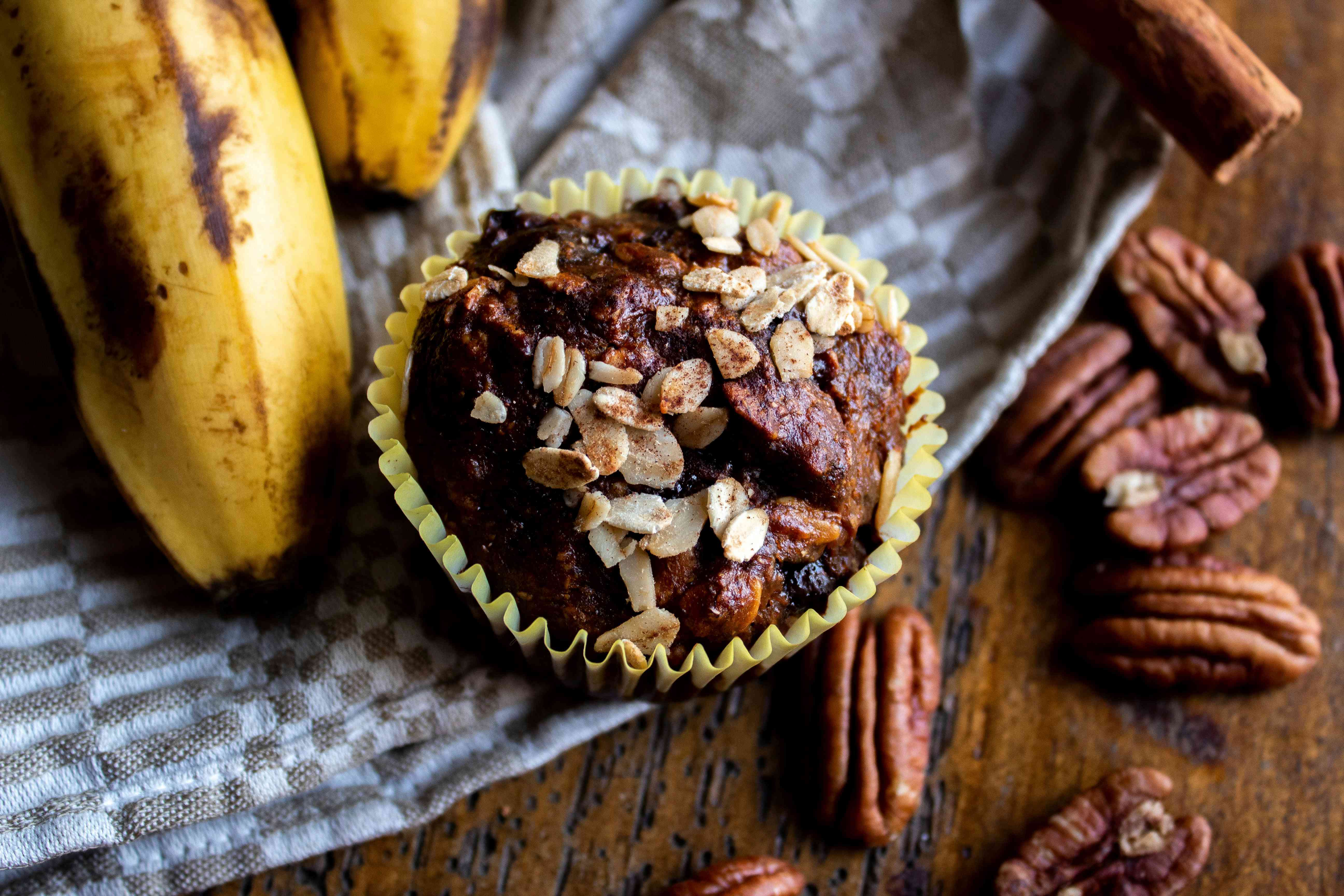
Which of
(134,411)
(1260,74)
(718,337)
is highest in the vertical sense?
(1260,74)

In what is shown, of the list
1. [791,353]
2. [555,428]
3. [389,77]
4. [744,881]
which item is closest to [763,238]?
[791,353]

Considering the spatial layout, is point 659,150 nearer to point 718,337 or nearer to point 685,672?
point 718,337

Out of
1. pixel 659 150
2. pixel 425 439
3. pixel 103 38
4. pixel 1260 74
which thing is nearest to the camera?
pixel 103 38

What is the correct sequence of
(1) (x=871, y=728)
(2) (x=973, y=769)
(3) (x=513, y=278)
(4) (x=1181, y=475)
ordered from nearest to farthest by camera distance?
(3) (x=513, y=278) < (1) (x=871, y=728) < (2) (x=973, y=769) < (4) (x=1181, y=475)

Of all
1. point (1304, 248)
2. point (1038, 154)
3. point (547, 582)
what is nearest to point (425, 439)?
point (547, 582)

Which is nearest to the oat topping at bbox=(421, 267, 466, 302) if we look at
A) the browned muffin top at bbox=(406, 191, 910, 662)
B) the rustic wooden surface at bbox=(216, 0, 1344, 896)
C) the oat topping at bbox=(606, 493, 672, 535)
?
the browned muffin top at bbox=(406, 191, 910, 662)

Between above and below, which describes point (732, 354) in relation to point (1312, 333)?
below

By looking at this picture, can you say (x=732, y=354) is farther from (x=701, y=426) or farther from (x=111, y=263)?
(x=111, y=263)
